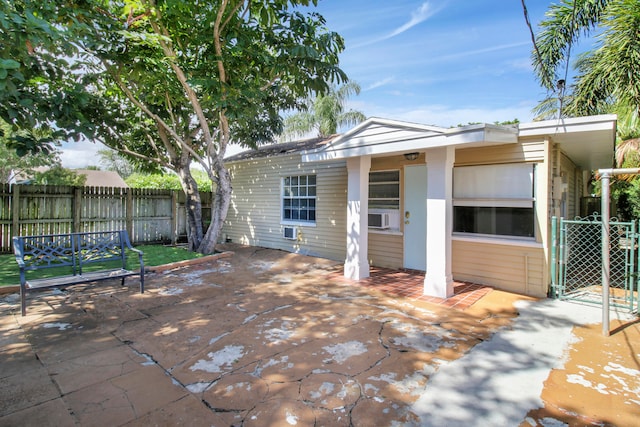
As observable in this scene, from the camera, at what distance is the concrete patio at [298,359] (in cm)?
235

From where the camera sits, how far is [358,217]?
20.9 feet

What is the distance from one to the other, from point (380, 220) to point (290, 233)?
3.08 metres

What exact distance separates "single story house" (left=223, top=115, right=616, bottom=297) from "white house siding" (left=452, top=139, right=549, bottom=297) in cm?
2

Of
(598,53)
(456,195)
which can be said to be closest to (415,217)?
(456,195)

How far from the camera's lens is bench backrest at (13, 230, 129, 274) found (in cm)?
471

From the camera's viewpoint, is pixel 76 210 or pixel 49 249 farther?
pixel 76 210

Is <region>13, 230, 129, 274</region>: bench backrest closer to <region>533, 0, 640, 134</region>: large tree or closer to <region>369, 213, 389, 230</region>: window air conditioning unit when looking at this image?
<region>369, 213, 389, 230</region>: window air conditioning unit

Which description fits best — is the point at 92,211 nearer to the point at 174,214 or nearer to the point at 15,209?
the point at 15,209

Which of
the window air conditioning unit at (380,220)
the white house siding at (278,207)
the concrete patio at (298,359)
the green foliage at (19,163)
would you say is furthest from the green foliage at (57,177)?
the window air conditioning unit at (380,220)

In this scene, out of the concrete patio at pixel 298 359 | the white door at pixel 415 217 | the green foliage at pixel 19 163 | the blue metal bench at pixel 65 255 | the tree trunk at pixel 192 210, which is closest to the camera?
the concrete patio at pixel 298 359

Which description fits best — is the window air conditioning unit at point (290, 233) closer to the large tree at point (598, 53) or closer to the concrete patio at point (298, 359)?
the concrete patio at point (298, 359)

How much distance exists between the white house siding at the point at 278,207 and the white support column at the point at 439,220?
3.14 meters

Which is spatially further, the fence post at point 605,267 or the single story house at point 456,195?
the single story house at point 456,195

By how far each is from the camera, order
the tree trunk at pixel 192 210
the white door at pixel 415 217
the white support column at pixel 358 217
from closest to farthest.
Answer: the white support column at pixel 358 217
the white door at pixel 415 217
the tree trunk at pixel 192 210
